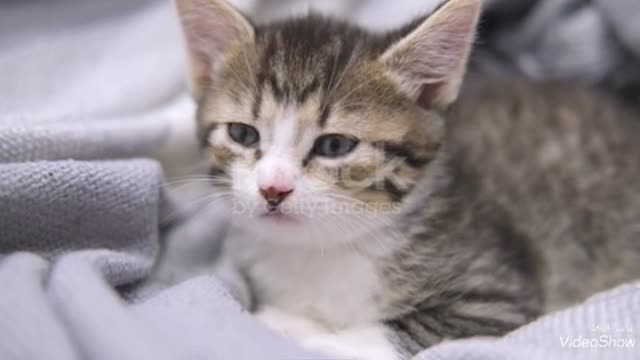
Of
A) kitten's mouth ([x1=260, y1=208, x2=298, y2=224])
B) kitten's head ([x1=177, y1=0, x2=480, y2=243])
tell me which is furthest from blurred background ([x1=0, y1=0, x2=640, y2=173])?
kitten's mouth ([x1=260, y1=208, x2=298, y2=224])

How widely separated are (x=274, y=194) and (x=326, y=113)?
6.6 inches

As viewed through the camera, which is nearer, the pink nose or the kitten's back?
the pink nose

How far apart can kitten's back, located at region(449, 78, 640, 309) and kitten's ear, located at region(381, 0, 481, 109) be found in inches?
10.9

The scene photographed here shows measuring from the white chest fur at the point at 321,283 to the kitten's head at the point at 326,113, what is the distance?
8 centimetres

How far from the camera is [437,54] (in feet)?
4.14

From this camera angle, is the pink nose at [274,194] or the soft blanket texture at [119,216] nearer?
the soft blanket texture at [119,216]

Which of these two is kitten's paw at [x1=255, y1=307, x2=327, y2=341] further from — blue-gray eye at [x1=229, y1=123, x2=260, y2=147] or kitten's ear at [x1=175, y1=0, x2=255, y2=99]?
kitten's ear at [x1=175, y1=0, x2=255, y2=99]

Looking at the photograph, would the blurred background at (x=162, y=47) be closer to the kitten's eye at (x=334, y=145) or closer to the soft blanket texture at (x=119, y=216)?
the soft blanket texture at (x=119, y=216)

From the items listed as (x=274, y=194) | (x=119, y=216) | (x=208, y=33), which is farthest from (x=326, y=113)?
(x=119, y=216)

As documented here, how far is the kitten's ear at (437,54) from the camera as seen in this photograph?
121cm

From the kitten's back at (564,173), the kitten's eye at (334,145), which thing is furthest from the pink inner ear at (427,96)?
the kitten's back at (564,173)

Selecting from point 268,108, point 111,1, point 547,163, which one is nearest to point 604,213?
point 547,163

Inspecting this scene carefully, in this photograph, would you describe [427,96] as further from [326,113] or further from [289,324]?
[289,324]

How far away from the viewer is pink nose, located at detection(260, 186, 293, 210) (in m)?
1.16
